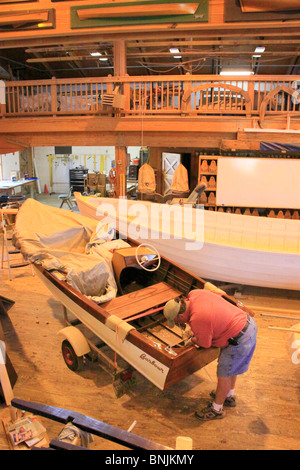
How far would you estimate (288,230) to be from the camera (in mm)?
6227

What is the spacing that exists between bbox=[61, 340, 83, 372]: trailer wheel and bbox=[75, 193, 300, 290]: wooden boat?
2.58 meters

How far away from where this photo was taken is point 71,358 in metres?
4.32

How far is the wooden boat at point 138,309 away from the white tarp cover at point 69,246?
0.08 feet

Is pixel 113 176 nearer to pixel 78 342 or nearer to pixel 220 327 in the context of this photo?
pixel 78 342

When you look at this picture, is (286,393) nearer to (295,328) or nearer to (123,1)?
(295,328)

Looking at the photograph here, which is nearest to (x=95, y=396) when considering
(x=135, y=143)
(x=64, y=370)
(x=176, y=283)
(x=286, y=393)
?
(x=64, y=370)

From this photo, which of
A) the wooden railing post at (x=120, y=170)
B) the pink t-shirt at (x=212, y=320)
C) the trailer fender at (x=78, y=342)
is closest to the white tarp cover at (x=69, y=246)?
the trailer fender at (x=78, y=342)

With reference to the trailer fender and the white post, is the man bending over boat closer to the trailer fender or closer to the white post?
the trailer fender

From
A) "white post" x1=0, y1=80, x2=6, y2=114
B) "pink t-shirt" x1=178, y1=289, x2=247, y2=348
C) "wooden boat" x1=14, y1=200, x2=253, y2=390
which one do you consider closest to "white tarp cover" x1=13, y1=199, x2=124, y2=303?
"wooden boat" x1=14, y1=200, x2=253, y2=390

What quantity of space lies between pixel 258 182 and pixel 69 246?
444 cm

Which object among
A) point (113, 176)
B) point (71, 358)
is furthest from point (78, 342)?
point (113, 176)

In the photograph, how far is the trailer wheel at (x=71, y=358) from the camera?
14.0 ft

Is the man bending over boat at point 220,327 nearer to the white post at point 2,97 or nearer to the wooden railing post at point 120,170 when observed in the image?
the wooden railing post at point 120,170
